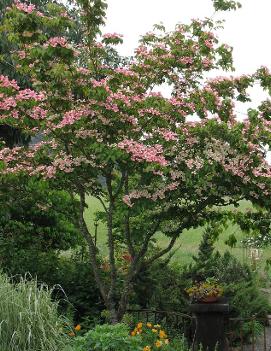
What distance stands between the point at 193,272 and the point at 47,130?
3.84 meters

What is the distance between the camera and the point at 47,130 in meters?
6.75

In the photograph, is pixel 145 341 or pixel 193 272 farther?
pixel 193 272

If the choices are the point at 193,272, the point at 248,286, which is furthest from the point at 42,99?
the point at 248,286

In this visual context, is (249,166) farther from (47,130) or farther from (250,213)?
(47,130)

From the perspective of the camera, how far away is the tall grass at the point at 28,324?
518 centimetres

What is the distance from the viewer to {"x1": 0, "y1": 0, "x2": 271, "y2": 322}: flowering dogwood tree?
6406 millimetres

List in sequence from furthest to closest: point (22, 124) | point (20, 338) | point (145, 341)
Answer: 1. point (22, 124)
2. point (145, 341)
3. point (20, 338)

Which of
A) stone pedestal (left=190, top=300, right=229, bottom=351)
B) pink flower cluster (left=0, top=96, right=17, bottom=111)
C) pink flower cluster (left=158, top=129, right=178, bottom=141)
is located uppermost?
pink flower cluster (left=0, top=96, right=17, bottom=111)

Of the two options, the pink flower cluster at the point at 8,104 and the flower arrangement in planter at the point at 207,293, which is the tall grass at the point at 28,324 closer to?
the pink flower cluster at the point at 8,104

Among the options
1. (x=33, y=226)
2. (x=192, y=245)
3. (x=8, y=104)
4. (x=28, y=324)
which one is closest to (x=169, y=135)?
(x=8, y=104)

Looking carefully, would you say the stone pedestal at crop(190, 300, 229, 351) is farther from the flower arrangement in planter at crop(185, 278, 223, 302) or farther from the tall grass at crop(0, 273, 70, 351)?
the tall grass at crop(0, 273, 70, 351)

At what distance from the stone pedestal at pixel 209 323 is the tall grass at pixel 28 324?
2.05m

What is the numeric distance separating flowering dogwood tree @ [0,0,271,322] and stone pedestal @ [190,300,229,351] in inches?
37.4

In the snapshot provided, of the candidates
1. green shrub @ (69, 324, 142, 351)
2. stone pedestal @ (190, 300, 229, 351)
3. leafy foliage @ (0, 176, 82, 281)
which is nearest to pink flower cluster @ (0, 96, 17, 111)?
leafy foliage @ (0, 176, 82, 281)
